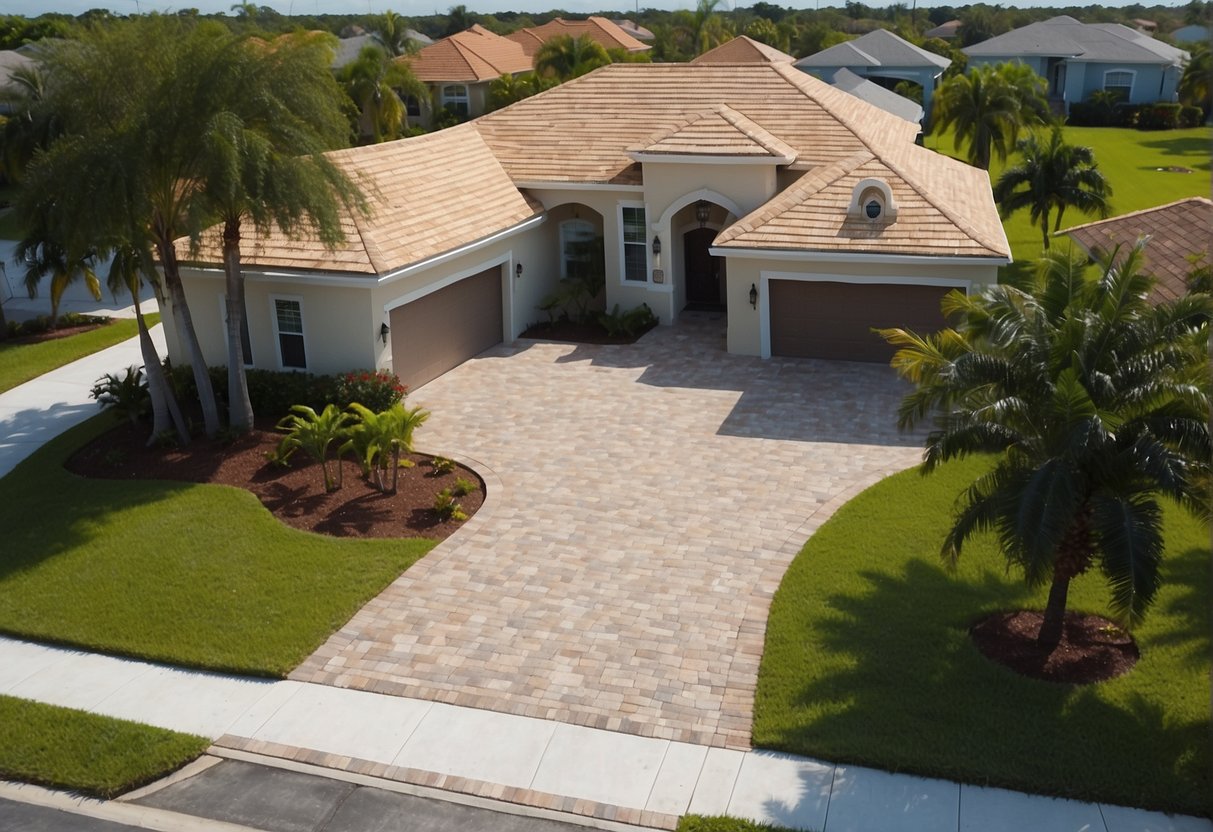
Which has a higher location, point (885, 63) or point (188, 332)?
point (885, 63)

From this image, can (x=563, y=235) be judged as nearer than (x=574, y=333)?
No

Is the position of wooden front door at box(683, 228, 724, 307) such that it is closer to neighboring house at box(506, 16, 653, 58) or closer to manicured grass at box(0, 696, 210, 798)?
manicured grass at box(0, 696, 210, 798)

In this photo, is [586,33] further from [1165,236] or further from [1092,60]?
[1165,236]

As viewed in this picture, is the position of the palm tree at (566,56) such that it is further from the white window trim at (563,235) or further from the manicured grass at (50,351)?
the manicured grass at (50,351)

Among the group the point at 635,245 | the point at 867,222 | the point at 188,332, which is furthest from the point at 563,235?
the point at 188,332

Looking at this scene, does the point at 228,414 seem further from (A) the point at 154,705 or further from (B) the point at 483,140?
(B) the point at 483,140

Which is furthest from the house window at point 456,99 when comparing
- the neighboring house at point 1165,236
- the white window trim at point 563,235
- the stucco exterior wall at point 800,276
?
the neighboring house at point 1165,236

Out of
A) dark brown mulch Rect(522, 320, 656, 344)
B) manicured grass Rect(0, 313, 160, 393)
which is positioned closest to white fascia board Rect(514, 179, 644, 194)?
dark brown mulch Rect(522, 320, 656, 344)

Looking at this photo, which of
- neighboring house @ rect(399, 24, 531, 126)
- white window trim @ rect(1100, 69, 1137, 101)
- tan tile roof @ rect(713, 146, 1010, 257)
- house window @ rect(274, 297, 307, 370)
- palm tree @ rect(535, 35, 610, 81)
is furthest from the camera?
white window trim @ rect(1100, 69, 1137, 101)
